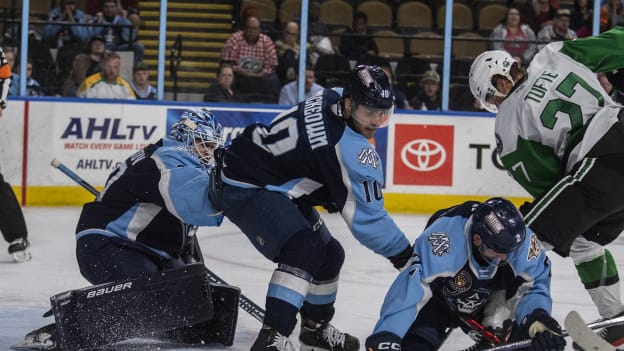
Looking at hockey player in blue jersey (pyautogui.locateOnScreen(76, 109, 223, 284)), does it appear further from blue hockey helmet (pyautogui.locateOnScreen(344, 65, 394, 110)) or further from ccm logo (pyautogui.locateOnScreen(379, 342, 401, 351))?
ccm logo (pyautogui.locateOnScreen(379, 342, 401, 351))

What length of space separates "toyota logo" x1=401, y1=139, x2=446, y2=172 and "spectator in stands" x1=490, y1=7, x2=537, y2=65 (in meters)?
0.96

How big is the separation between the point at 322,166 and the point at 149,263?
33.4 inches

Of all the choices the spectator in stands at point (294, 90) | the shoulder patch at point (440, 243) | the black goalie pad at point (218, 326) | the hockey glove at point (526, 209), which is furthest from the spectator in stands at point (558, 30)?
the shoulder patch at point (440, 243)

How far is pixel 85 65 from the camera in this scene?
8.07 meters

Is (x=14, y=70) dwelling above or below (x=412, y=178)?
above

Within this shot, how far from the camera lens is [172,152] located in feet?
13.4

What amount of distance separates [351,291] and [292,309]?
1584 millimetres

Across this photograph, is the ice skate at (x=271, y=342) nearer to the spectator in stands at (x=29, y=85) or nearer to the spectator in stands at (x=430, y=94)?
the spectator in stands at (x=29, y=85)

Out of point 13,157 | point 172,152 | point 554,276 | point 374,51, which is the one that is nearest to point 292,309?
point 172,152

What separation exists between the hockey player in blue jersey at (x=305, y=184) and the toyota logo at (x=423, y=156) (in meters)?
4.46

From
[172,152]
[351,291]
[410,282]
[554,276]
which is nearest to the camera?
[410,282]

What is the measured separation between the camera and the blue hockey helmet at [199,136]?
4266mm

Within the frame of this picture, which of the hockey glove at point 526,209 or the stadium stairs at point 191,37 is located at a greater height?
the stadium stairs at point 191,37

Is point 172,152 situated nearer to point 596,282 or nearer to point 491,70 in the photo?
point 491,70
